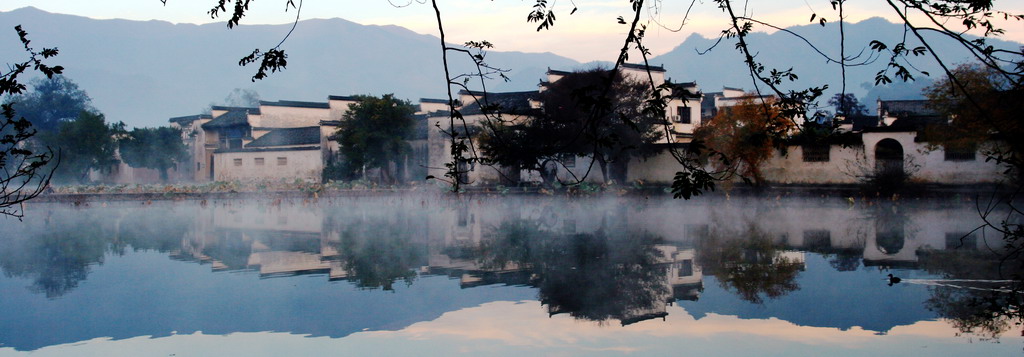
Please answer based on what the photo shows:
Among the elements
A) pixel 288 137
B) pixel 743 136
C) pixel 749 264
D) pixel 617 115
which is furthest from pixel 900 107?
pixel 749 264

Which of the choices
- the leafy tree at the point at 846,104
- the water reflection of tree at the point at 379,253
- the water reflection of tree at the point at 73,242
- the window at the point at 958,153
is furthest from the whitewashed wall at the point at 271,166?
the window at the point at 958,153

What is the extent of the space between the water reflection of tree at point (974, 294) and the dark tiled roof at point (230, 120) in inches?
1424

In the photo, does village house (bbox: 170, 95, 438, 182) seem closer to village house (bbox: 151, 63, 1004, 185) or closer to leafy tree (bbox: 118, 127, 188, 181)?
village house (bbox: 151, 63, 1004, 185)

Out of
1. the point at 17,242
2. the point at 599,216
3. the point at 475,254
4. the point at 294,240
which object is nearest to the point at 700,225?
the point at 599,216

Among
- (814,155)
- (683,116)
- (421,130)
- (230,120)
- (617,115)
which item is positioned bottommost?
(814,155)

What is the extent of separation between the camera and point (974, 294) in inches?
368

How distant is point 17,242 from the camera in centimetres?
1644

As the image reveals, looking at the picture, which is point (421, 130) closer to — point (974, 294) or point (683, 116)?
point (683, 116)

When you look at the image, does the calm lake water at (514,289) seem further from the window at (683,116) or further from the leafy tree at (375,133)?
the window at (683,116)

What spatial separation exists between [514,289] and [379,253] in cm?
415

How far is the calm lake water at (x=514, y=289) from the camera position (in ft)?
25.8

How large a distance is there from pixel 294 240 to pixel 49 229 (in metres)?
6.75

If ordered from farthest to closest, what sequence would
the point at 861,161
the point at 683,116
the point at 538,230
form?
the point at 683,116
the point at 861,161
the point at 538,230

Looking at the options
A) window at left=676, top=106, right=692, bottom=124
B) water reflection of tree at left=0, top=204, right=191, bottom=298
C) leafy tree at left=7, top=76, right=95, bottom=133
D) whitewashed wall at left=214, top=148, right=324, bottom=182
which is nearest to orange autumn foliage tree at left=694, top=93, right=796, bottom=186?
window at left=676, top=106, right=692, bottom=124
